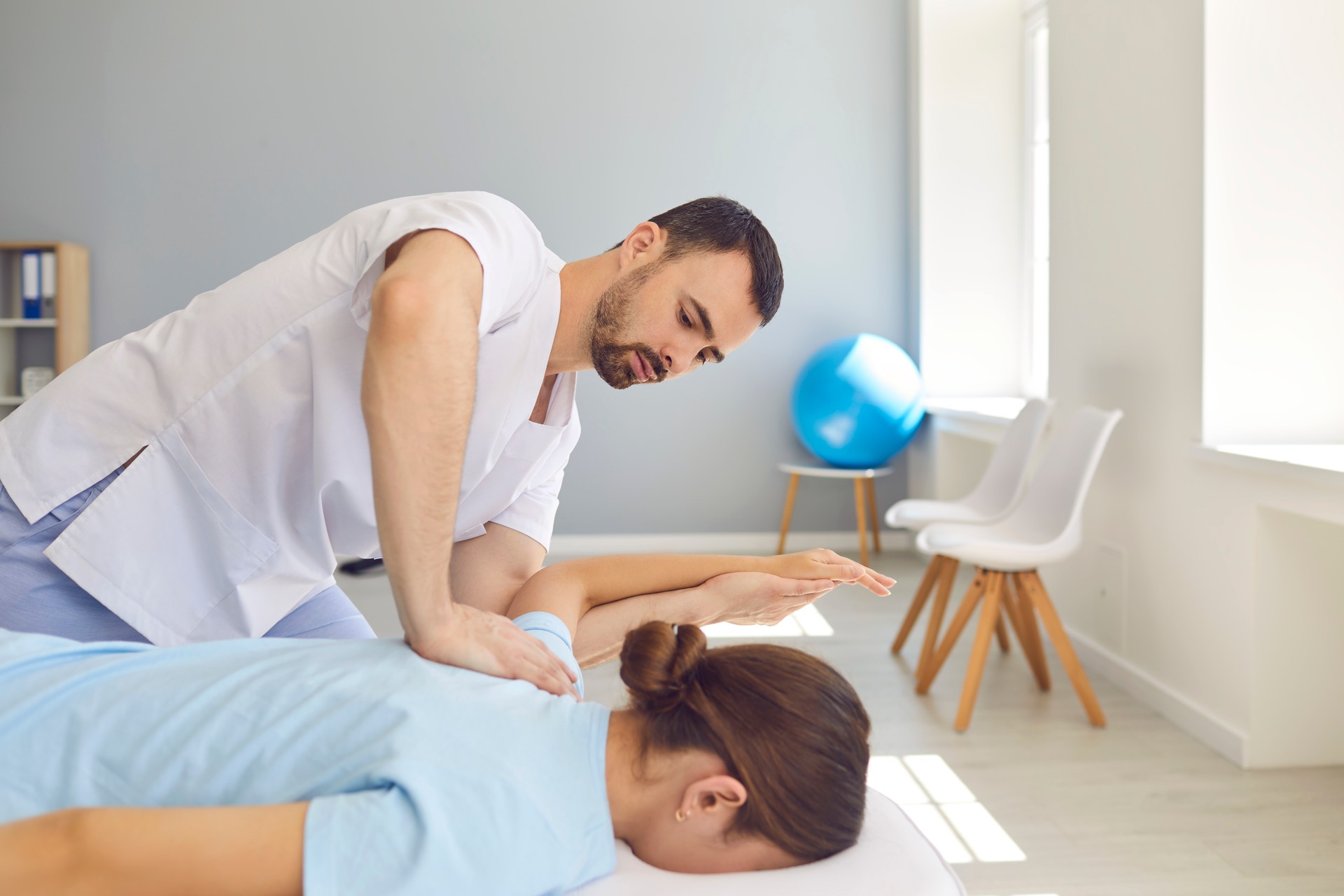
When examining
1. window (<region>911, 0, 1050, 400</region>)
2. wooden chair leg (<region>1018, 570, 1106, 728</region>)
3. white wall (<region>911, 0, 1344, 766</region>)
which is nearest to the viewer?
white wall (<region>911, 0, 1344, 766</region>)

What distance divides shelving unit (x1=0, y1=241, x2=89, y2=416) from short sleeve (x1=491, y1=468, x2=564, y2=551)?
4.05m

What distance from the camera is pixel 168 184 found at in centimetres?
479

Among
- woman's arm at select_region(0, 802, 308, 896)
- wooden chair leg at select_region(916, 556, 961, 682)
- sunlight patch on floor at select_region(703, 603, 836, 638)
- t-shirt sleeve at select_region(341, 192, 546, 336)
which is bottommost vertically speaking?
sunlight patch on floor at select_region(703, 603, 836, 638)

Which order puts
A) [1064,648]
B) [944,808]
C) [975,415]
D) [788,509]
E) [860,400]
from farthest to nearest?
[788,509] < [860,400] < [975,415] < [1064,648] < [944,808]

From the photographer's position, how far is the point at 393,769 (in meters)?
0.74

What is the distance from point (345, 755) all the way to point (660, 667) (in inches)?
10.7

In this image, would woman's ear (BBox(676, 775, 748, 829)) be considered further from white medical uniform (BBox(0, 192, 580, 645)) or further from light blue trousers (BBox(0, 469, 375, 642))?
light blue trousers (BBox(0, 469, 375, 642))

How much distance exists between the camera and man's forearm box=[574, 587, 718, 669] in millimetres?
1269

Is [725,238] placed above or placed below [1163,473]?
above

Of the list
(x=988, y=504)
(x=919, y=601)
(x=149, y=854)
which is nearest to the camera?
(x=149, y=854)

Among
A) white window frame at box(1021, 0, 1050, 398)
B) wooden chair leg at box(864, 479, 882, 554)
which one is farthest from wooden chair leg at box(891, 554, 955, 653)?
white window frame at box(1021, 0, 1050, 398)

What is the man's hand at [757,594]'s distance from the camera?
1.24 metres

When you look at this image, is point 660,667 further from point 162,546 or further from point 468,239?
point 162,546

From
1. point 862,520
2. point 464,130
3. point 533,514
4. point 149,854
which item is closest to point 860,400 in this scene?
point 862,520
